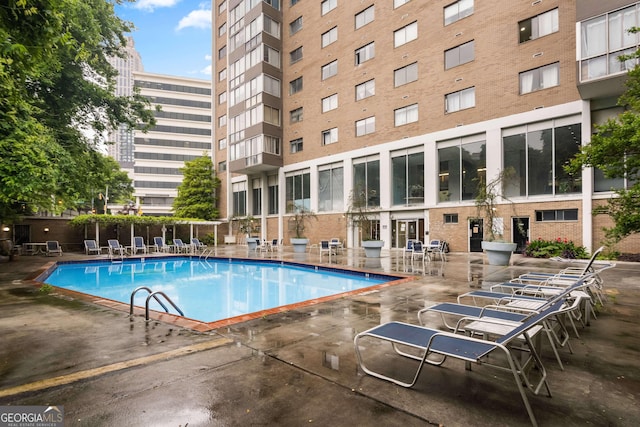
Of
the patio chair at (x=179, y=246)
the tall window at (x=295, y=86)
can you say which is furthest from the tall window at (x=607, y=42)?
the patio chair at (x=179, y=246)

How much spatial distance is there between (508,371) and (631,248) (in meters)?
15.8

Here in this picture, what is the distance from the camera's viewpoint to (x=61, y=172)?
10844 millimetres

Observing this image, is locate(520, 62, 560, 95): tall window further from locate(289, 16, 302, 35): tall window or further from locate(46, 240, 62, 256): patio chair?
locate(46, 240, 62, 256): patio chair

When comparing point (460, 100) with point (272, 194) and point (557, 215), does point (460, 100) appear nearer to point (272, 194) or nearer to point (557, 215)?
point (557, 215)

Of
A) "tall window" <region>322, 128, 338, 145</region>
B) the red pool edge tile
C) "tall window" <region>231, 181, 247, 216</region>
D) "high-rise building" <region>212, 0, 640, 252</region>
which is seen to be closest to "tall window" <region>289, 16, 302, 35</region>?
"high-rise building" <region>212, 0, 640, 252</region>

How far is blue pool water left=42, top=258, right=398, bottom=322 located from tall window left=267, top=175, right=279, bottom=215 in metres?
13.9

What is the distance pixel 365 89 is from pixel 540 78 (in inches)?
435

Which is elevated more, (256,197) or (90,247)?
(256,197)

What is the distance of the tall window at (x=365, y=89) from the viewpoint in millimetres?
23641

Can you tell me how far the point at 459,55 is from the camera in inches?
768

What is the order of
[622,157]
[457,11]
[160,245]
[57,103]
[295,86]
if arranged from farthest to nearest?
[295,86] → [160,245] → [457,11] → [57,103] → [622,157]

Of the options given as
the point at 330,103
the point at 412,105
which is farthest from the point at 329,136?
the point at 412,105

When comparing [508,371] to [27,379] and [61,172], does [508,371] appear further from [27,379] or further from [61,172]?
[61,172]

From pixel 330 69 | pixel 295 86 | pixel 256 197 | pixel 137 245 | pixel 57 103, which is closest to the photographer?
pixel 57 103
